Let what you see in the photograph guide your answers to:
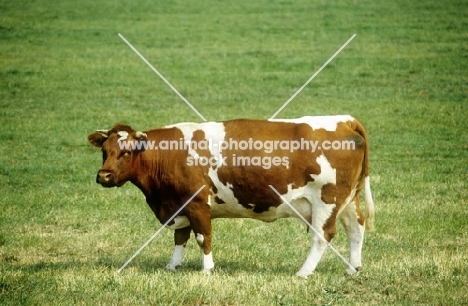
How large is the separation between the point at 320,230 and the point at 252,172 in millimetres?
1060

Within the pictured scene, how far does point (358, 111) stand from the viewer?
23.7 meters

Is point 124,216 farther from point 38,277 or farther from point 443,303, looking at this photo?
point 443,303

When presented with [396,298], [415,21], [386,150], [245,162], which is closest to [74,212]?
[245,162]

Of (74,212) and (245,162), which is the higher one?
(245,162)

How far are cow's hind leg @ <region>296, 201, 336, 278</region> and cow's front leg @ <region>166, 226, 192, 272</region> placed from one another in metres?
1.59

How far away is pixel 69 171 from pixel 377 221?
722 cm

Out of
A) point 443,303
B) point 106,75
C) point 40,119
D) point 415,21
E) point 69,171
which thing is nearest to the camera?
point 443,303

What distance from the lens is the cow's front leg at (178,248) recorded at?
10.4 metres

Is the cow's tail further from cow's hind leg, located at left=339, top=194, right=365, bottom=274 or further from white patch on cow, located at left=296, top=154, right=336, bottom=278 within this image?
white patch on cow, located at left=296, top=154, right=336, bottom=278

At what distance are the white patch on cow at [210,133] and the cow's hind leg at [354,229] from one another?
171 cm

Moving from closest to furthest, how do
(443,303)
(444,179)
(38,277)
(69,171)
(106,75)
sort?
(443,303) < (38,277) < (444,179) < (69,171) < (106,75)

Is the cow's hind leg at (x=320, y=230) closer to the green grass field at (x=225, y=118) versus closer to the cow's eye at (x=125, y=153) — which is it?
the green grass field at (x=225, y=118)

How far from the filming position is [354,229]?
10211 millimetres

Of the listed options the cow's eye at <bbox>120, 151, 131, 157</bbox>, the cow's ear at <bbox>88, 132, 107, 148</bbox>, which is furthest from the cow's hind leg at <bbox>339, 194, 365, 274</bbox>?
the cow's ear at <bbox>88, 132, 107, 148</bbox>
